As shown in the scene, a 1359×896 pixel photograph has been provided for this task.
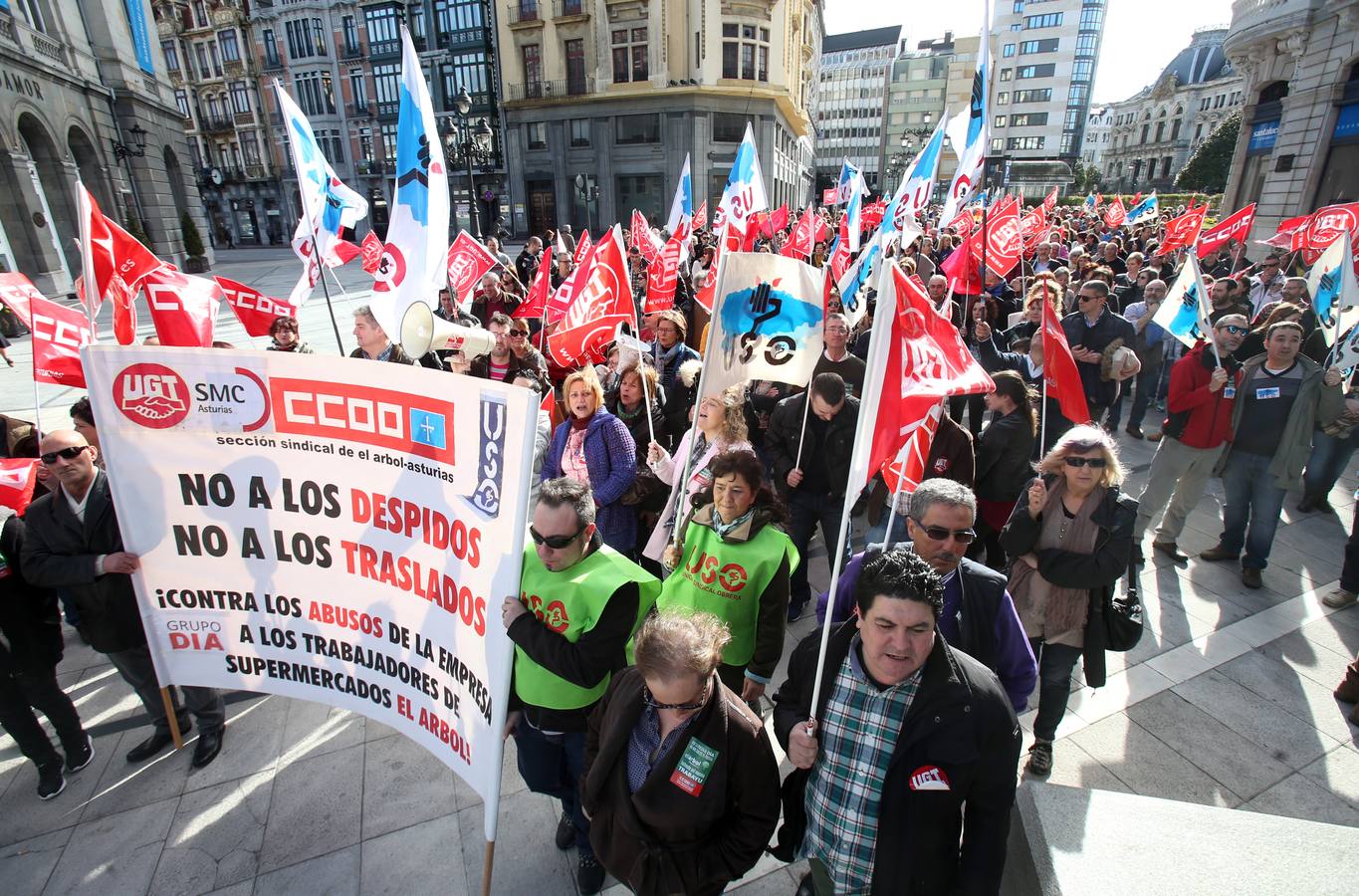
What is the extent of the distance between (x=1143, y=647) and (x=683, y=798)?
3.99 m

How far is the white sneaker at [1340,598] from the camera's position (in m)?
4.79

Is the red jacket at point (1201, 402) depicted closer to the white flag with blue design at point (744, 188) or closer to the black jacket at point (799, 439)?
the black jacket at point (799, 439)

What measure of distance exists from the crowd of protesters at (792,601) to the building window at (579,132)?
118ft

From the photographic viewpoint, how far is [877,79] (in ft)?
320

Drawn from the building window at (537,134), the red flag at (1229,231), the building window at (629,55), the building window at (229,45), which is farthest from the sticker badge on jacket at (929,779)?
the building window at (229,45)

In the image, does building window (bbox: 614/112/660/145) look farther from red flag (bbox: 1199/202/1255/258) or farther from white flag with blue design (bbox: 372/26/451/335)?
white flag with blue design (bbox: 372/26/451/335)

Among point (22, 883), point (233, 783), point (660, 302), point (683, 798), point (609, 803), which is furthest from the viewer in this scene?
point (660, 302)

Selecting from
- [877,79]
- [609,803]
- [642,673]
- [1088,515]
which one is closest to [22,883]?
[609,803]

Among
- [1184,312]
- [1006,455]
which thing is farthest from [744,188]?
[1006,455]

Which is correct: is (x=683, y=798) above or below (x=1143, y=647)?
above

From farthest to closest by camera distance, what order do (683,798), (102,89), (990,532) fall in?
(102,89)
(990,532)
(683,798)

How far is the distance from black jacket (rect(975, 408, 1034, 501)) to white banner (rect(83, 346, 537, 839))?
347 cm

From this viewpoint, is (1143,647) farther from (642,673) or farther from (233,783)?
(233,783)

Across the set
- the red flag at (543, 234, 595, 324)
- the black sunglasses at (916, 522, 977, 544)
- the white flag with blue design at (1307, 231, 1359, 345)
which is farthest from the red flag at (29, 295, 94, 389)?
the white flag with blue design at (1307, 231, 1359, 345)
